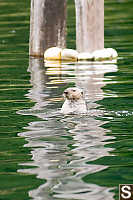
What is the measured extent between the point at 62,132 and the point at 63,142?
0.47 m

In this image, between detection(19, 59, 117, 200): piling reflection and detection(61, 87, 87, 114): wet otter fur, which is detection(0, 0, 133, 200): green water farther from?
detection(61, 87, 87, 114): wet otter fur

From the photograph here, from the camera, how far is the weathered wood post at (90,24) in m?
13.3

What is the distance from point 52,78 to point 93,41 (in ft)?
5.59

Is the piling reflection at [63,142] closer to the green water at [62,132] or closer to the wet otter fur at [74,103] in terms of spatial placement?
the green water at [62,132]

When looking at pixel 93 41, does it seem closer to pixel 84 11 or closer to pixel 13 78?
pixel 84 11

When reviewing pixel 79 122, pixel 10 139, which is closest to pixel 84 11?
pixel 79 122

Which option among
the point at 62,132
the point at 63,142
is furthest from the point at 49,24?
the point at 63,142

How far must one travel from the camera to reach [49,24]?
14.5 metres

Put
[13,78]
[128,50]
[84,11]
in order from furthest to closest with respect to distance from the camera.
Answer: [128,50] → [84,11] → [13,78]

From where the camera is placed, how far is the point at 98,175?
242 inches

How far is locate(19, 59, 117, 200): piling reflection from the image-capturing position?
5.73 m

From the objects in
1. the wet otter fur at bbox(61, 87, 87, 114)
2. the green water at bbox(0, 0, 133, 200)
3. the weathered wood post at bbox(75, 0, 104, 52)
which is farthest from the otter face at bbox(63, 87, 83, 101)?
the weathered wood post at bbox(75, 0, 104, 52)

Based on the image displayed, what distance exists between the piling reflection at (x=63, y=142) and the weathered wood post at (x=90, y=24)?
1.63 m

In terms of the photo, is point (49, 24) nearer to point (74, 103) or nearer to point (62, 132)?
point (74, 103)
